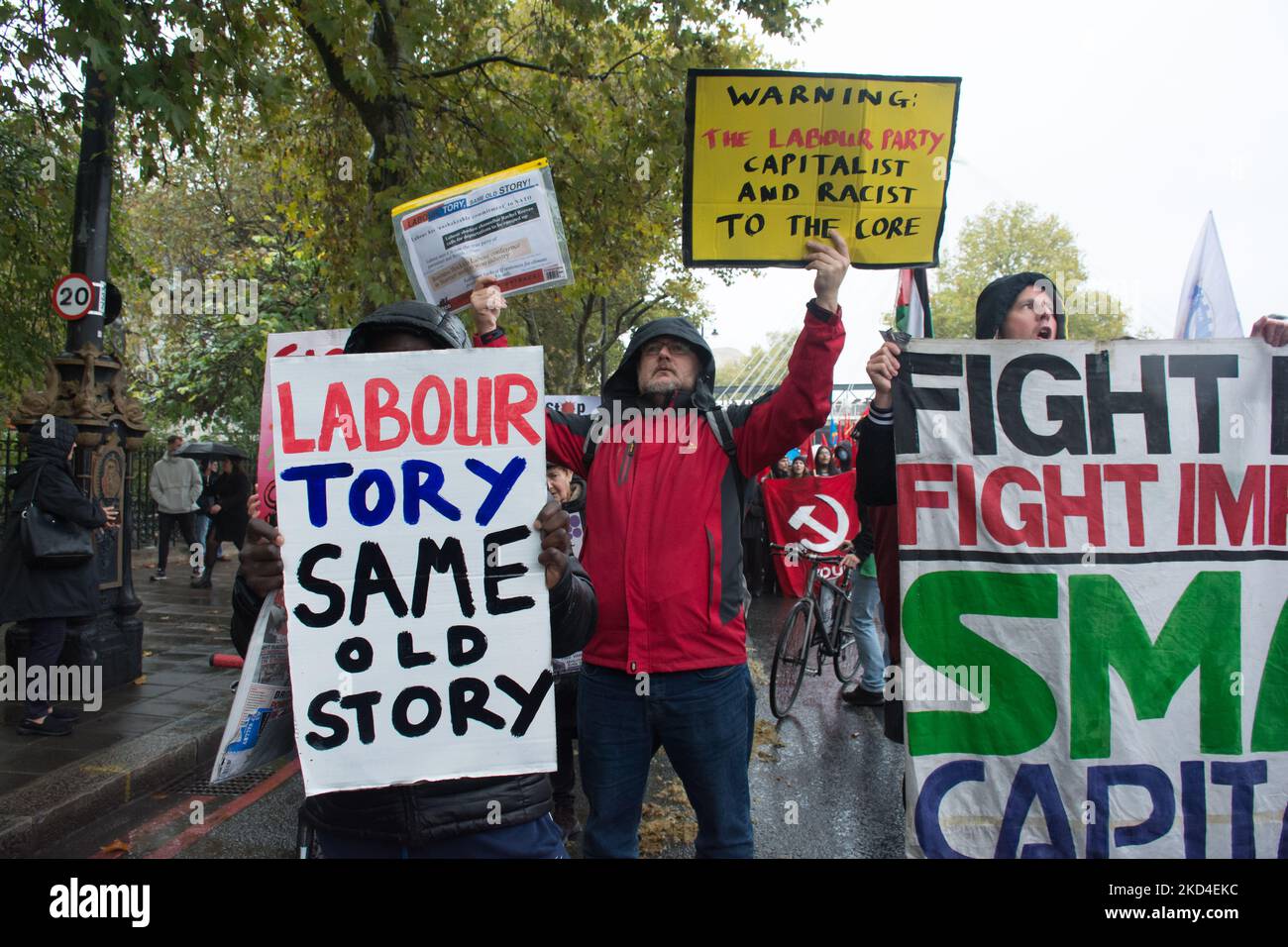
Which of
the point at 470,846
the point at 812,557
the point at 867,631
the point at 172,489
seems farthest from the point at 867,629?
the point at 172,489

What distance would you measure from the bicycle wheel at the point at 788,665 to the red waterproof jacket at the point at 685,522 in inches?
141

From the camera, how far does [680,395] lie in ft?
9.51

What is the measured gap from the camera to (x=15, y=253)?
839cm

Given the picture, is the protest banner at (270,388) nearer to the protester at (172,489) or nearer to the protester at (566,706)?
the protester at (566,706)

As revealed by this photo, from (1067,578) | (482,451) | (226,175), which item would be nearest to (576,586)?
(482,451)

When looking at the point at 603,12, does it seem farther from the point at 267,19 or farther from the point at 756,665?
the point at 756,665

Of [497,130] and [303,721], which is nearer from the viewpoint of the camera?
[303,721]

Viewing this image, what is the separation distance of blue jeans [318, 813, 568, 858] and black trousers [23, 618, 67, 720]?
14.1 ft

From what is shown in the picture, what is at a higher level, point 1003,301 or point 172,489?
point 1003,301

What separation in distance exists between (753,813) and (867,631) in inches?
86.2

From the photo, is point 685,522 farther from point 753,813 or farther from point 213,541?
point 213,541

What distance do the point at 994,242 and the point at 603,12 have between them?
5287 cm

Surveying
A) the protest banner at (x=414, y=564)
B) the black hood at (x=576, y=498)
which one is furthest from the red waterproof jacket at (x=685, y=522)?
the black hood at (x=576, y=498)

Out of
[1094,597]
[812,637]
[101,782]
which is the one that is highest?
[1094,597]
